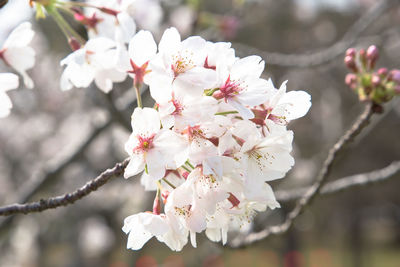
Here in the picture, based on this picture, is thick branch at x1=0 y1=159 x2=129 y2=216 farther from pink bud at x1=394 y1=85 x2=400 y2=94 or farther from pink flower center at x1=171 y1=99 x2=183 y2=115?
pink bud at x1=394 y1=85 x2=400 y2=94

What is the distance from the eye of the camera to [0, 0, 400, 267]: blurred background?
9.55 ft

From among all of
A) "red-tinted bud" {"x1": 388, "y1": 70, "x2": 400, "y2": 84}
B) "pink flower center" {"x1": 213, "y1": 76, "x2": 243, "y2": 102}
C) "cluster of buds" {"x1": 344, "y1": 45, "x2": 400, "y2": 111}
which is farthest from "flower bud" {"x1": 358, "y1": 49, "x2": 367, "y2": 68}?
"pink flower center" {"x1": 213, "y1": 76, "x2": 243, "y2": 102}

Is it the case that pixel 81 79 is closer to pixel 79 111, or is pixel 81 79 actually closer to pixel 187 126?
pixel 187 126

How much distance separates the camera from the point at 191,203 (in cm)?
100

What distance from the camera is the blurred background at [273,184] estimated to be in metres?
2.91

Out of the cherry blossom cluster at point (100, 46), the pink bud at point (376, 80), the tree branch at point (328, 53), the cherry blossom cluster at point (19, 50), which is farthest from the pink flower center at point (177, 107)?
the tree branch at point (328, 53)

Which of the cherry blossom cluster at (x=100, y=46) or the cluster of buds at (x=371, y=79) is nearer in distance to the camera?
the cherry blossom cluster at (x=100, y=46)

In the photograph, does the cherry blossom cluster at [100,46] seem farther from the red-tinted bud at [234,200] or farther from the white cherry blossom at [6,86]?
the red-tinted bud at [234,200]

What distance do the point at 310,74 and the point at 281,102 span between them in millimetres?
9751

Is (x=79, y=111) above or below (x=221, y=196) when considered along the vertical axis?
below

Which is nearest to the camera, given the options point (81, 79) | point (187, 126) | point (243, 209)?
point (187, 126)

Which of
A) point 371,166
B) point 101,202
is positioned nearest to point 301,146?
point 371,166

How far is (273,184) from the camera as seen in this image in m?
5.02

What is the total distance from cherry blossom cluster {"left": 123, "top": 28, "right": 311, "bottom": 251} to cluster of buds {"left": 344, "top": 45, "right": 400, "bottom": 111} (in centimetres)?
44
